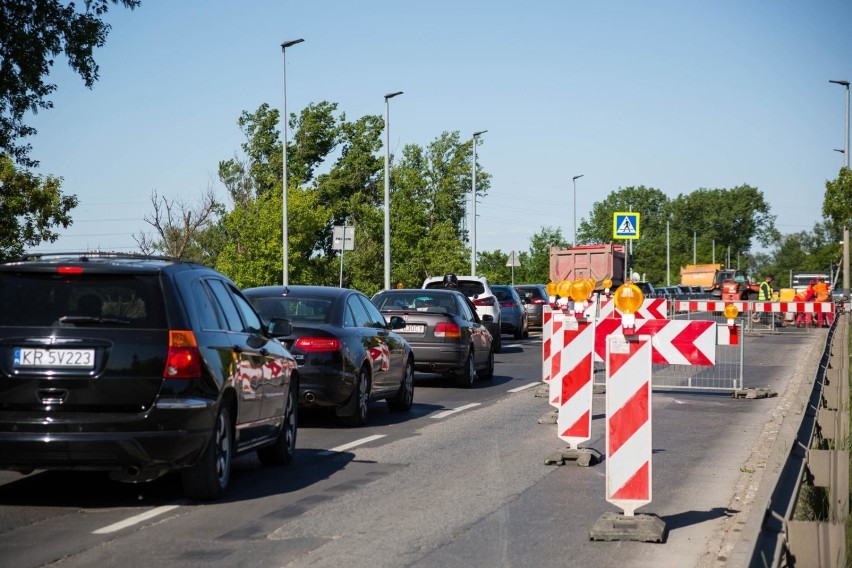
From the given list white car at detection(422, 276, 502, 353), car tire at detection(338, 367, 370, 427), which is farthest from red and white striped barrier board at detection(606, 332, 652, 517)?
white car at detection(422, 276, 502, 353)

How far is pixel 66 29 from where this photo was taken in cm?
2578

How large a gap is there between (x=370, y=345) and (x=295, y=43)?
27.1 m

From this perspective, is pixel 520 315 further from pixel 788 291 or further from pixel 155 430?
pixel 155 430

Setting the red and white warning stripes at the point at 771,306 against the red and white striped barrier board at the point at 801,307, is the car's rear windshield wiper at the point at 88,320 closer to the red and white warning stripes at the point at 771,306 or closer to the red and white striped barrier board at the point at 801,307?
the red and white warning stripes at the point at 771,306

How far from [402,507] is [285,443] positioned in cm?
232

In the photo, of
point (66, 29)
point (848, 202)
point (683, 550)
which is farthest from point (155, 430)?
point (848, 202)

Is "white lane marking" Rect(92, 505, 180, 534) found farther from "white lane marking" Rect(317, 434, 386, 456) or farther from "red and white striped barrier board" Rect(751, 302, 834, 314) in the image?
"red and white striped barrier board" Rect(751, 302, 834, 314)

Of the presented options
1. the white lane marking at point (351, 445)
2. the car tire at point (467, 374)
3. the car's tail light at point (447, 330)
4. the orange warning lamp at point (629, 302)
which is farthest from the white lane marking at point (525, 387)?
the orange warning lamp at point (629, 302)

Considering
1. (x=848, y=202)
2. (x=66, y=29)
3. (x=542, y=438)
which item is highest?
(x=66, y=29)

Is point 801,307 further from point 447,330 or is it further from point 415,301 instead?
point 447,330

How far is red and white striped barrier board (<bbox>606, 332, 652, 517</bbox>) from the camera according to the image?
757 centimetres

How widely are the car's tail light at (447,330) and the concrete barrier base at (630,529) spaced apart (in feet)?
39.9

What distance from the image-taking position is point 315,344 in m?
13.2

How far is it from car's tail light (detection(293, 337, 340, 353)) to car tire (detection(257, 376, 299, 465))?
225 centimetres
